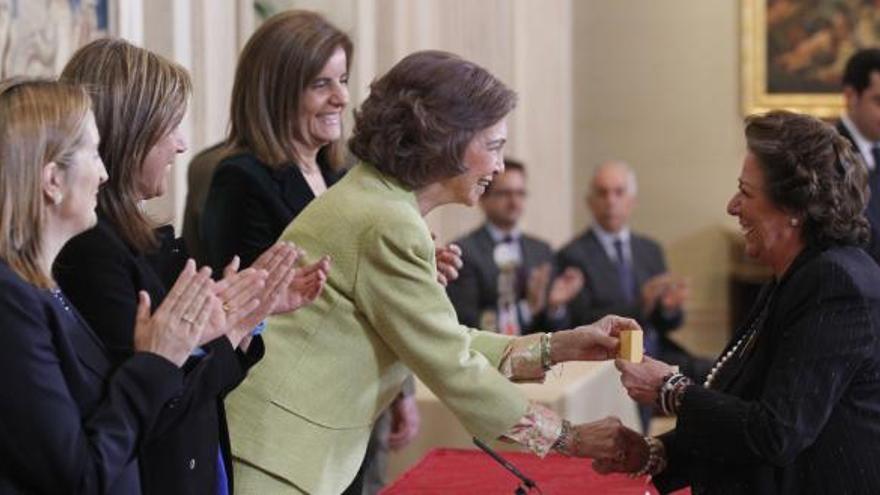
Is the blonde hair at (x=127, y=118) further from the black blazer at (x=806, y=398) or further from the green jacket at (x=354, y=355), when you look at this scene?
the black blazer at (x=806, y=398)

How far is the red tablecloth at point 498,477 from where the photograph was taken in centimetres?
408

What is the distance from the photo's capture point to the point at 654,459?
4.05 meters

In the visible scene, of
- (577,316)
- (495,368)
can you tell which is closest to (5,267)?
(495,368)

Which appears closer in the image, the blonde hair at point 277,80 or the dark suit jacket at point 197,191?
the blonde hair at point 277,80

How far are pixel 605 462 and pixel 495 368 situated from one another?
348 millimetres

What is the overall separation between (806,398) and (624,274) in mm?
7131

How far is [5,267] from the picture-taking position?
2945mm

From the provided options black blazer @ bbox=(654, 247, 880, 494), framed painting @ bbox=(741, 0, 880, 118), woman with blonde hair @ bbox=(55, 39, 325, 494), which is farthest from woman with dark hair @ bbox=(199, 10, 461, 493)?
framed painting @ bbox=(741, 0, 880, 118)

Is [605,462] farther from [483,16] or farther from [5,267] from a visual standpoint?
[483,16]

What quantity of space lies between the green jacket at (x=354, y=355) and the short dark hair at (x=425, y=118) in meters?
0.06

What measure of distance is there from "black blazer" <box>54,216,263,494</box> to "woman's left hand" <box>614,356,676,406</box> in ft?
3.28

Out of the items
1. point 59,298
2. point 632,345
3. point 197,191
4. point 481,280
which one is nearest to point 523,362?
point 632,345

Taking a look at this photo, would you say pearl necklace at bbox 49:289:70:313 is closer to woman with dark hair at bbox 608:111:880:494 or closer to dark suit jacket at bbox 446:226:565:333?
woman with dark hair at bbox 608:111:880:494

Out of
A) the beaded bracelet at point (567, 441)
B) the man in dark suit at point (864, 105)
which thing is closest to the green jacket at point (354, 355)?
the beaded bracelet at point (567, 441)
